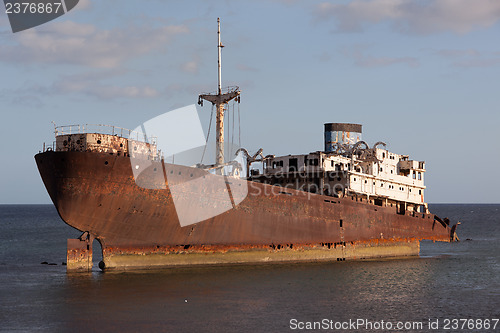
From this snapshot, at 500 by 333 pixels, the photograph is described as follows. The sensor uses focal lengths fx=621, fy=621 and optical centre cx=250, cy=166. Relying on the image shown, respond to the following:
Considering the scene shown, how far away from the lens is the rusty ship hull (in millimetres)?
27781

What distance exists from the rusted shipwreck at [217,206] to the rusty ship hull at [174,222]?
1.9 inches

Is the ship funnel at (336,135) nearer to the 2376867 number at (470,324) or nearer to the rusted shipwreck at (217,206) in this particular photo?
the rusted shipwreck at (217,206)

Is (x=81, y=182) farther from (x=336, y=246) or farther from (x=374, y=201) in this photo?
(x=374, y=201)

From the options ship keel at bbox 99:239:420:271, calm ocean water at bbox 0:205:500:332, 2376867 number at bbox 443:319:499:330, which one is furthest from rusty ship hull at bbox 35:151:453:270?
2376867 number at bbox 443:319:499:330

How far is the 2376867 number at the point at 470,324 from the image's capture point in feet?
67.4

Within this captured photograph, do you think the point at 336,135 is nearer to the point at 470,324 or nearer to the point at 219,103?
the point at 219,103

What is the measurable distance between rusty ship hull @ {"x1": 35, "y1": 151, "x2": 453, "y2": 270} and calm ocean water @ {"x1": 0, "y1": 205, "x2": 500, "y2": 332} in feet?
2.96

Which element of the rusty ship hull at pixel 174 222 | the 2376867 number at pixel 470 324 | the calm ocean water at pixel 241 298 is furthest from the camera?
the rusty ship hull at pixel 174 222

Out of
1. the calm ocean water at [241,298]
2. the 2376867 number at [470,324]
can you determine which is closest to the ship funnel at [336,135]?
the calm ocean water at [241,298]

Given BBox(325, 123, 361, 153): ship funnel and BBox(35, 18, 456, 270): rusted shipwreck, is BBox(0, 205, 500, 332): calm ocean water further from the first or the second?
BBox(325, 123, 361, 153): ship funnel

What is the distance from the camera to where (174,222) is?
2950cm

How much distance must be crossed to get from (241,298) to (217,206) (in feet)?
25.1

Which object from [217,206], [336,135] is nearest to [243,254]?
[217,206]

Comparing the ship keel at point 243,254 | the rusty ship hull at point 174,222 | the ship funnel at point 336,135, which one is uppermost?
the ship funnel at point 336,135
